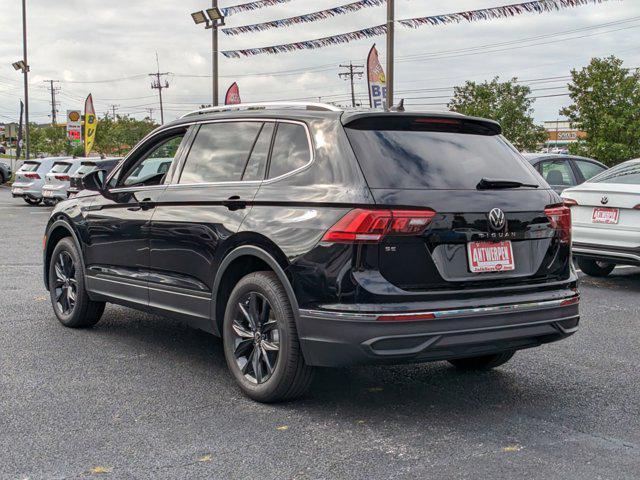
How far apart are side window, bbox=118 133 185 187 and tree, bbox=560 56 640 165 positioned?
37.8 meters

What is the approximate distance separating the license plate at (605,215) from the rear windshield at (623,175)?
41cm

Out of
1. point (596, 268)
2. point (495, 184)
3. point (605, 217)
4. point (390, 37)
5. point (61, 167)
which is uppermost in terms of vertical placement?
point (390, 37)

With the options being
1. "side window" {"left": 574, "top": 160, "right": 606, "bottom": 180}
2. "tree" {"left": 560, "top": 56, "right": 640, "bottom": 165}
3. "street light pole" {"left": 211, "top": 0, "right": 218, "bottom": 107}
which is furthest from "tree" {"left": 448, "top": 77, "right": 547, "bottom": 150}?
"side window" {"left": 574, "top": 160, "right": 606, "bottom": 180}

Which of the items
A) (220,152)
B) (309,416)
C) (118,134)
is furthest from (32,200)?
(118,134)

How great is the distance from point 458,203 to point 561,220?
87cm

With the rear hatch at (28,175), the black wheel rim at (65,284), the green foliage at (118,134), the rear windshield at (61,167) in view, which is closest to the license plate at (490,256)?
the black wheel rim at (65,284)

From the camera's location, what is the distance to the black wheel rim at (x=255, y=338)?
16.0 ft

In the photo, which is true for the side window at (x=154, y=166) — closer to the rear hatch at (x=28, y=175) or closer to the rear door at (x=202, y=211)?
the rear door at (x=202, y=211)

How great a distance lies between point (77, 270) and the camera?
686cm

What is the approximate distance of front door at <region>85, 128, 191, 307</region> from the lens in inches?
235

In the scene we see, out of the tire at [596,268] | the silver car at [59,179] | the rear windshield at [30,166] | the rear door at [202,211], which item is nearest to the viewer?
the rear door at [202,211]

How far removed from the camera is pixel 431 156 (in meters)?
4.72

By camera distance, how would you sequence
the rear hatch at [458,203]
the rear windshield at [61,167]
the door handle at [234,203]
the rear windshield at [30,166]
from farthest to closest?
the rear windshield at [30,166] < the rear windshield at [61,167] < the door handle at [234,203] < the rear hatch at [458,203]

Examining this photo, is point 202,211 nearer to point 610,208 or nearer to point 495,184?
point 495,184
